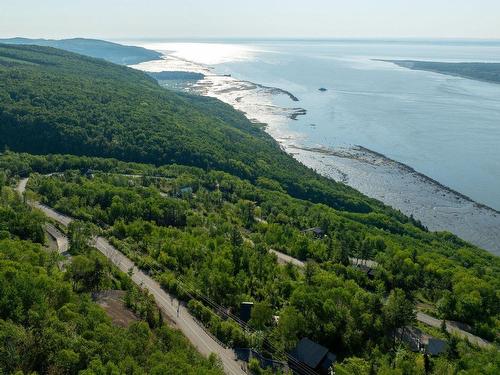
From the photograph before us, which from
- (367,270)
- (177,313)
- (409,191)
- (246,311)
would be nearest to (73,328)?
(177,313)

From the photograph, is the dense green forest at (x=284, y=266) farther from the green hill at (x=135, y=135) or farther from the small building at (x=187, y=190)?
the green hill at (x=135, y=135)

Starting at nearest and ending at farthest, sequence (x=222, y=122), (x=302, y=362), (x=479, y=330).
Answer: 1. (x=302, y=362)
2. (x=479, y=330)
3. (x=222, y=122)

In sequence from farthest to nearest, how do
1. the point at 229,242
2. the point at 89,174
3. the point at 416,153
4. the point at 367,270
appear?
1. the point at 416,153
2. the point at 89,174
3. the point at 229,242
4. the point at 367,270

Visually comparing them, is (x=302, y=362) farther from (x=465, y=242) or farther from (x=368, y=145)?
(x=368, y=145)

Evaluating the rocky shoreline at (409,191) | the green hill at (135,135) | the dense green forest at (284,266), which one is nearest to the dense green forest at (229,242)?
the dense green forest at (284,266)

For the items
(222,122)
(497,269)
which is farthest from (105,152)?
(497,269)

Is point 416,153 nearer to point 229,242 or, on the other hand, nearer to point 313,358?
point 229,242
